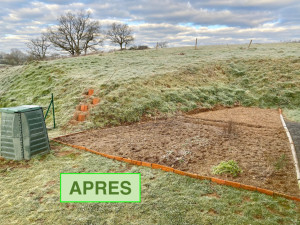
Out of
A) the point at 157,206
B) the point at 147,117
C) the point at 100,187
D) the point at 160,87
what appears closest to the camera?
the point at 157,206

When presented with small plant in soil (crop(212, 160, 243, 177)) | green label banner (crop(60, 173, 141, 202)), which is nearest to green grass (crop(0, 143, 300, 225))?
green label banner (crop(60, 173, 141, 202))

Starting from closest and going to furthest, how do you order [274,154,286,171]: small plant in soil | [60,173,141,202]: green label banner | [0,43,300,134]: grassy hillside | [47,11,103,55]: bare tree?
[60,173,141,202]: green label banner < [274,154,286,171]: small plant in soil < [0,43,300,134]: grassy hillside < [47,11,103,55]: bare tree

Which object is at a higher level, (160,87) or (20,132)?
(160,87)

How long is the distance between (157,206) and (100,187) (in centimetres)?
122

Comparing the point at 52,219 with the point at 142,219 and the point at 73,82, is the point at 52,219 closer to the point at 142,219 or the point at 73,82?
the point at 142,219

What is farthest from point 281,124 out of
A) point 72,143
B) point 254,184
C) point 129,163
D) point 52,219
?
point 52,219

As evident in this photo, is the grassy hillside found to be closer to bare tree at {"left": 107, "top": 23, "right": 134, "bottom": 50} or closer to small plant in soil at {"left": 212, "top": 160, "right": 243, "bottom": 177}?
small plant in soil at {"left": 212, "top": 160, "right": 243, "bottom": 177}

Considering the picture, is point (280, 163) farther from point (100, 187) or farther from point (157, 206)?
point (100, 187)

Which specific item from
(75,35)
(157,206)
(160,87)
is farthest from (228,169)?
(75,35)

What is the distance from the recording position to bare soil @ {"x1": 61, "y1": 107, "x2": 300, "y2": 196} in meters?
4.12

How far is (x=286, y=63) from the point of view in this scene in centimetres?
1412

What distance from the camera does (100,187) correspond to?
3.90 meters

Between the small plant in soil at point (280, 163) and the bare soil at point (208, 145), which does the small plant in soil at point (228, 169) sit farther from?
the small plant in soil at point (280, 163)

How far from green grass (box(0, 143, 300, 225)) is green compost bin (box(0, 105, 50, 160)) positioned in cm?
90
